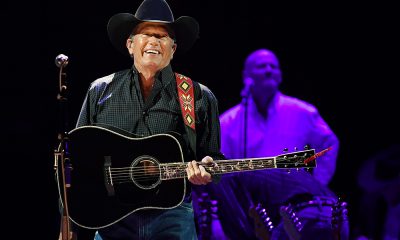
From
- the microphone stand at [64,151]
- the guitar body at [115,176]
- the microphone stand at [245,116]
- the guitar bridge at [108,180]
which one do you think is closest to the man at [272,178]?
the microphone stand at [245,116]

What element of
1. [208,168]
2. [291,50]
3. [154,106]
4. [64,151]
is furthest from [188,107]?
[291,50]

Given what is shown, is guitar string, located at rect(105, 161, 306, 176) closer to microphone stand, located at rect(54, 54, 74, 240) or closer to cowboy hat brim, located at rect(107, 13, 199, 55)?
microphone stand, located at rect(54, 54, 74, 240)

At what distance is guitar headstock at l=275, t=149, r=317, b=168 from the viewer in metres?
4.51

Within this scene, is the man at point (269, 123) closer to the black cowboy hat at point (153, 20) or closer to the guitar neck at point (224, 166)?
the black cowboy hat at point (153, 20)

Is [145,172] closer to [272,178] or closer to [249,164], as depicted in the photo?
[249,164]

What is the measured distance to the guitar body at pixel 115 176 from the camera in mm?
4418

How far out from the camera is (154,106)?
461cm

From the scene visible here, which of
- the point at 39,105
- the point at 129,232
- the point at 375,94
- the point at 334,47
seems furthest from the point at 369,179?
the point at 129,232

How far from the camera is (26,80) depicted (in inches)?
287

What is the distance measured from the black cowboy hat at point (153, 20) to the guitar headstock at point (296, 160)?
1.03 meters

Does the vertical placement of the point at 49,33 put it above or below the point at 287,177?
above

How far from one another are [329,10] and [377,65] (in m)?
0.81

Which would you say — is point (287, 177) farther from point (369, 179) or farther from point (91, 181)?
point (91, 181)

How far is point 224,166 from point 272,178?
210 cm
